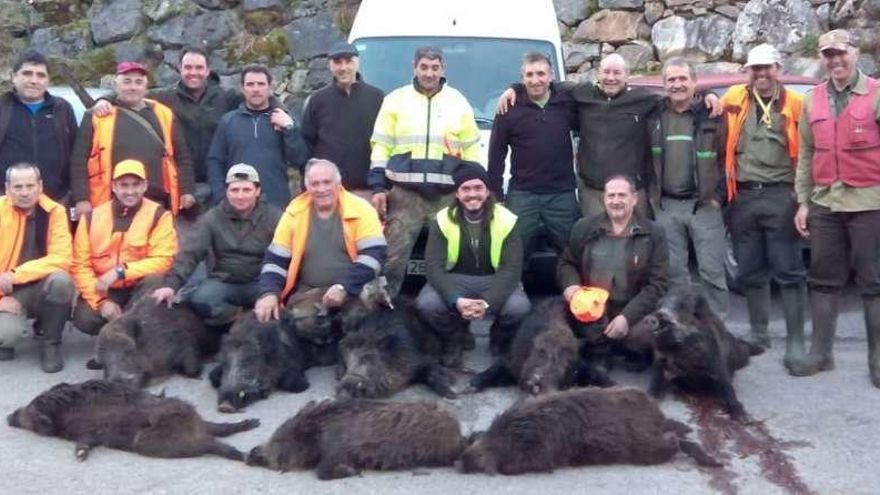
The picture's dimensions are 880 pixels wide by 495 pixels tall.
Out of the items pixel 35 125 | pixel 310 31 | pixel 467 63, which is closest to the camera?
pixel 35 125

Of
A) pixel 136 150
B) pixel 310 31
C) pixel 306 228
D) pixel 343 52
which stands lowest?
pixel 306 228

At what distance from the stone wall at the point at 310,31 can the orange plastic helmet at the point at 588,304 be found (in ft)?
28.3

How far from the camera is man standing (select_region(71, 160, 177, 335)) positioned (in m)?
8.55

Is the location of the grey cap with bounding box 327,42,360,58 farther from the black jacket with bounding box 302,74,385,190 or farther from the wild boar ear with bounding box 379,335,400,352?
the wild boar ear with bounding box 379,335,400,352

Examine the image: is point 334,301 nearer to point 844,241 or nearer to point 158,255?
point 158,255

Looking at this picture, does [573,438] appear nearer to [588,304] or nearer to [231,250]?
[588,304]

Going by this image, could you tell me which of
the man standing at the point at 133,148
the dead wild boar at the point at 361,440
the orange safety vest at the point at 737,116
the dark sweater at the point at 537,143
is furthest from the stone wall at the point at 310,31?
the dead wild boar at the point at 361,440

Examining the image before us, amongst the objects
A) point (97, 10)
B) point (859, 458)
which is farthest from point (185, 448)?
point (97, 10)

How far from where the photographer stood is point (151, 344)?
803 centimetres

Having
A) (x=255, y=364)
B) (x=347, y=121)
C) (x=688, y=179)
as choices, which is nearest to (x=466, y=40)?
(x=347, y=121)

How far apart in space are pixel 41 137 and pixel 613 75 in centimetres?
436

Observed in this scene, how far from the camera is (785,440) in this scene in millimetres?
6836

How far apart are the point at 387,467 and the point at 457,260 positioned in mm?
Answer: 2254

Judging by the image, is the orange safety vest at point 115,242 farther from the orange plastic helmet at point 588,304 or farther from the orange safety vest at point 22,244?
the orange plastic helmet at point 588,304
